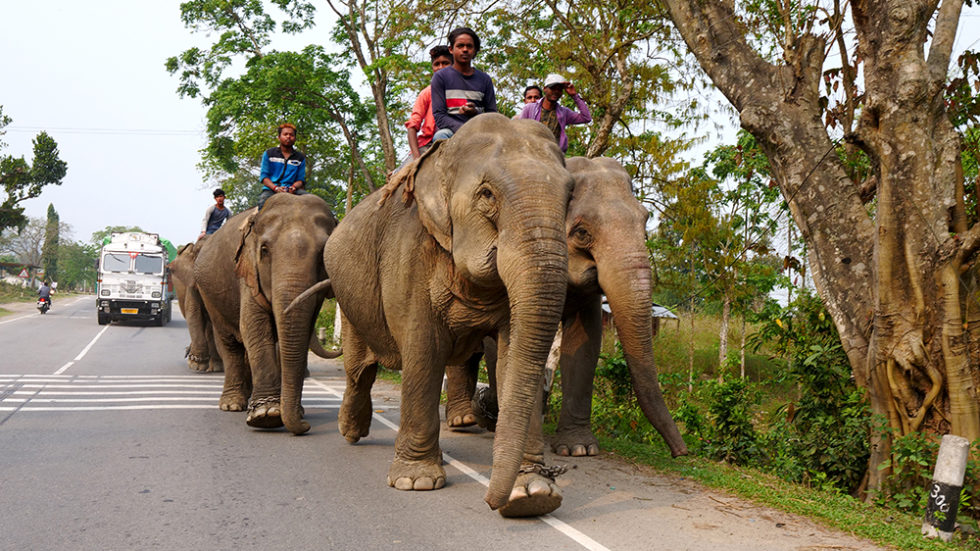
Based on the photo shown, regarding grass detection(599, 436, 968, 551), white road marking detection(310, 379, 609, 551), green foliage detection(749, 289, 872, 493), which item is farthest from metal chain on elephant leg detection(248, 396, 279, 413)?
green foliage detection(749, 289, 872, 493)

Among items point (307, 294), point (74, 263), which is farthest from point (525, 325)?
point (74, 263)

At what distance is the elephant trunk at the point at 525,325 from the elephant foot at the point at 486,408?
165 inches

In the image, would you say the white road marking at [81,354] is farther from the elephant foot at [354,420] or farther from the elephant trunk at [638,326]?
the elephant trunk at [638,326]

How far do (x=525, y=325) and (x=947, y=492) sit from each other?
3.06 meters

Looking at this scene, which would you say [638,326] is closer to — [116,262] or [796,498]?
[796,498]

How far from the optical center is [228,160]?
2478 cm

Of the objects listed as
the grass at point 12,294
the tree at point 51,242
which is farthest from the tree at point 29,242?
the grass at point 12,294

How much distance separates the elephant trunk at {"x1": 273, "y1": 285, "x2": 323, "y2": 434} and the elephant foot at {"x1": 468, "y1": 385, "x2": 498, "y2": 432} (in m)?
2.04

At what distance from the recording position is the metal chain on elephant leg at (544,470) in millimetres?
5270

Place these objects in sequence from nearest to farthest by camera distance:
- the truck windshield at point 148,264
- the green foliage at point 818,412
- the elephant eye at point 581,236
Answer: the elephant eye at point 581,236 → the green foliage at point 818,412 → the truck windshield at point 148,264

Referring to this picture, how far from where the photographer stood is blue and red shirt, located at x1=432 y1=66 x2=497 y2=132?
715cm

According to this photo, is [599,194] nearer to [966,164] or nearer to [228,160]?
[966,164]

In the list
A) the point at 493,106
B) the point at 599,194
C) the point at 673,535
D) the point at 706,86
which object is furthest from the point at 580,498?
the point at 706,86

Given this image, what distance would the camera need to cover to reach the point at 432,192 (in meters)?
5.67
